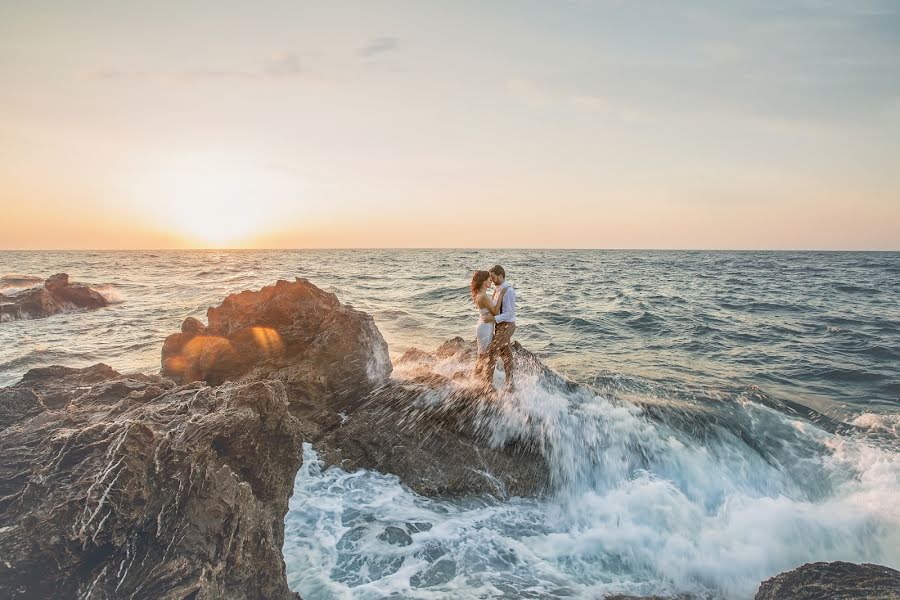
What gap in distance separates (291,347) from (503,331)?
12.7ft

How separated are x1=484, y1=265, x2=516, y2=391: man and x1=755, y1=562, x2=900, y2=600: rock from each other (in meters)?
4.48

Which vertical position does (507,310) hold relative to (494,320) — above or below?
above

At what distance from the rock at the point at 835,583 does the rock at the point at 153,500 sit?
445cm

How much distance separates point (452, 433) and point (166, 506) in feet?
12.3

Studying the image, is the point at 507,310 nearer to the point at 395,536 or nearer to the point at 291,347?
the point at 291,347

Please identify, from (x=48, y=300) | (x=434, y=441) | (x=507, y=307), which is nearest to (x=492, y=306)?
(x=507, y=307)

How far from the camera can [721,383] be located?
36.7ft

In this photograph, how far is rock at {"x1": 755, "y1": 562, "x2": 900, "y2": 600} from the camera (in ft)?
13.2

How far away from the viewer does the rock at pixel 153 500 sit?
357 centimetres

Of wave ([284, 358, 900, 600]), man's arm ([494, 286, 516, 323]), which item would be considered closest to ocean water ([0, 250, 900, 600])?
wave ([284, 358, 900, 600])

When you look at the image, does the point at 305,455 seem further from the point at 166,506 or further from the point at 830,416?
the point at 830,416

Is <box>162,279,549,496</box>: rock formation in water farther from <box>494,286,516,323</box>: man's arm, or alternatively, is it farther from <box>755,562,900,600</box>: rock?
<box>755,562,900,600</box>: rock

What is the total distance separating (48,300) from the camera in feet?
72.4

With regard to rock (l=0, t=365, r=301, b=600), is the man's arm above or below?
above
